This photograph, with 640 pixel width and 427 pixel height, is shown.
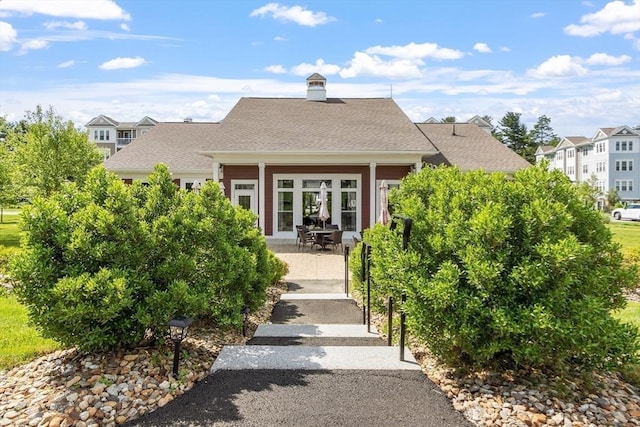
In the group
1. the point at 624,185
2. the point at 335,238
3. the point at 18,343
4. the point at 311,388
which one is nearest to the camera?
the point at 311,388

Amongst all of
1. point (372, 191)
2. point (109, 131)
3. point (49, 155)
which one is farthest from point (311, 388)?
point (109, 131)

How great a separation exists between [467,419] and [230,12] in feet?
44.2

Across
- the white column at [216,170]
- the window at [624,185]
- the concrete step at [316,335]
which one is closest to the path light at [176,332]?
the concrete step at [316,335]

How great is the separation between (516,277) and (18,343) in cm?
600

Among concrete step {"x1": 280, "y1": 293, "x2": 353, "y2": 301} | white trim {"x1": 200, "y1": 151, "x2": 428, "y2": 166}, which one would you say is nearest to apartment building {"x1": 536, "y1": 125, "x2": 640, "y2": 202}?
white trim {"x1": 200, "y1": 151, "x2": 428, "y2": 166}

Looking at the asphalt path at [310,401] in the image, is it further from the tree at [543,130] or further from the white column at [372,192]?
the tree at [543,130]

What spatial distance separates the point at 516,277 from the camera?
3.80 metres

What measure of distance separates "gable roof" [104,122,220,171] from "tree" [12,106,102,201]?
9.87 feet

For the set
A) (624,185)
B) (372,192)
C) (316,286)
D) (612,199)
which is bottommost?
(316,286)

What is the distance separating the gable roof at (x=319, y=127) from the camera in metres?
18.2

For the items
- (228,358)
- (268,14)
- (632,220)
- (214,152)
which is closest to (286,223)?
(214,152)

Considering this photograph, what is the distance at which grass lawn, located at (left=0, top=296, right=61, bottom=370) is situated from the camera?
4983 mm

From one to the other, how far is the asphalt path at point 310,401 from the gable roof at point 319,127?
46.7 feet

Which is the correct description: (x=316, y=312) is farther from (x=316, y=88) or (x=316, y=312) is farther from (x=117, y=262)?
(x=316, y=88)
